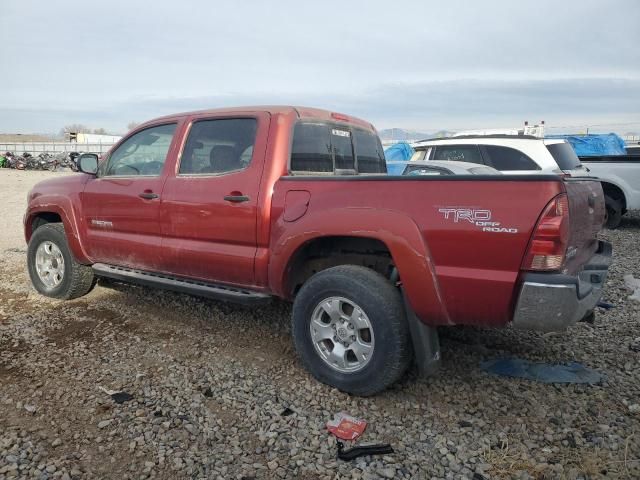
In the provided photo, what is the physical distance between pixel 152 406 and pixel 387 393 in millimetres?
1491

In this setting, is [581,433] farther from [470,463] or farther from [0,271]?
[0,271]

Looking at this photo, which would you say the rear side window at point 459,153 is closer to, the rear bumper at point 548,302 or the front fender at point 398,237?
the front fender at point 398,237

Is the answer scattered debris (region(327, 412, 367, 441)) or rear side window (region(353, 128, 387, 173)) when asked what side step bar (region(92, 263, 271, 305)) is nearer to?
scattered debris (region(327, 412, 367, 441))

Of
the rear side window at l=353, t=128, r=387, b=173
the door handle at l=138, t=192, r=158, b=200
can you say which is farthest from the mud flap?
the door handle at l=138, t=192, r=158, b=200

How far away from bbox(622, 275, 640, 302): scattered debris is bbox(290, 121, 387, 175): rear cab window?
3.05 meters

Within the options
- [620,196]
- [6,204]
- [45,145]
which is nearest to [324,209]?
[620,196]

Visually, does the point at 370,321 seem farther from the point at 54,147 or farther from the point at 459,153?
the point at 54,147

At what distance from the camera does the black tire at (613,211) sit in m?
9.67

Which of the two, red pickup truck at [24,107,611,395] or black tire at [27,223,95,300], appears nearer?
red pickup truck at [24,107,611,395]

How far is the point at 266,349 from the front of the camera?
3969mm

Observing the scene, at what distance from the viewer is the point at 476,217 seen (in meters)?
2.70

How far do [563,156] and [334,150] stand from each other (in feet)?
20.3

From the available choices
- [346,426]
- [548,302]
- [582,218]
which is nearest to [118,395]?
[346,426]

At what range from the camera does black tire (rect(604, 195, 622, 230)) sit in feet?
31.7
